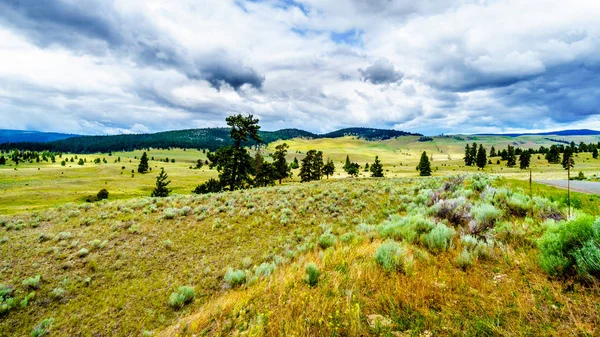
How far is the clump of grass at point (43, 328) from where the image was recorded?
699 cm

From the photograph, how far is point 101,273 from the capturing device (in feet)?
32.2

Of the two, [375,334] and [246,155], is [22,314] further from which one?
[246,155]

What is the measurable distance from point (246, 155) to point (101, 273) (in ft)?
97.0

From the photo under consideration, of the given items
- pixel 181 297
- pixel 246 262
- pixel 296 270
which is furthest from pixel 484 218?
pixel 181 297

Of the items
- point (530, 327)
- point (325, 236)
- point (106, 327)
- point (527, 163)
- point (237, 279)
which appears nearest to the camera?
point (530, 327)

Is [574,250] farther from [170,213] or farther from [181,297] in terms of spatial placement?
[170,213]

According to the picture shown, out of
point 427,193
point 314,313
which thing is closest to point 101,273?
point 314,313

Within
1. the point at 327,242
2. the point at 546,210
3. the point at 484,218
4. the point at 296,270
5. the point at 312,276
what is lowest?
the point at 327,242

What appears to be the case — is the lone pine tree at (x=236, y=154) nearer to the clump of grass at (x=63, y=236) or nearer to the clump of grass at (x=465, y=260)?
the clump of grass at (x=63, y=236)

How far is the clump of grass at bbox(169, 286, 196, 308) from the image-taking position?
816 cm

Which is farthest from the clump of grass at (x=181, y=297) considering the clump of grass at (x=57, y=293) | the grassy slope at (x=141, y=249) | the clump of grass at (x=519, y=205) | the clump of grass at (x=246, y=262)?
the clump of grass at (x=519, y=205)

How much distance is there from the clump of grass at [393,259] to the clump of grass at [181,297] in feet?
20.6

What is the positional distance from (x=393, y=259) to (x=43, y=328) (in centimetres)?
980

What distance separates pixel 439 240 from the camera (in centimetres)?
677
